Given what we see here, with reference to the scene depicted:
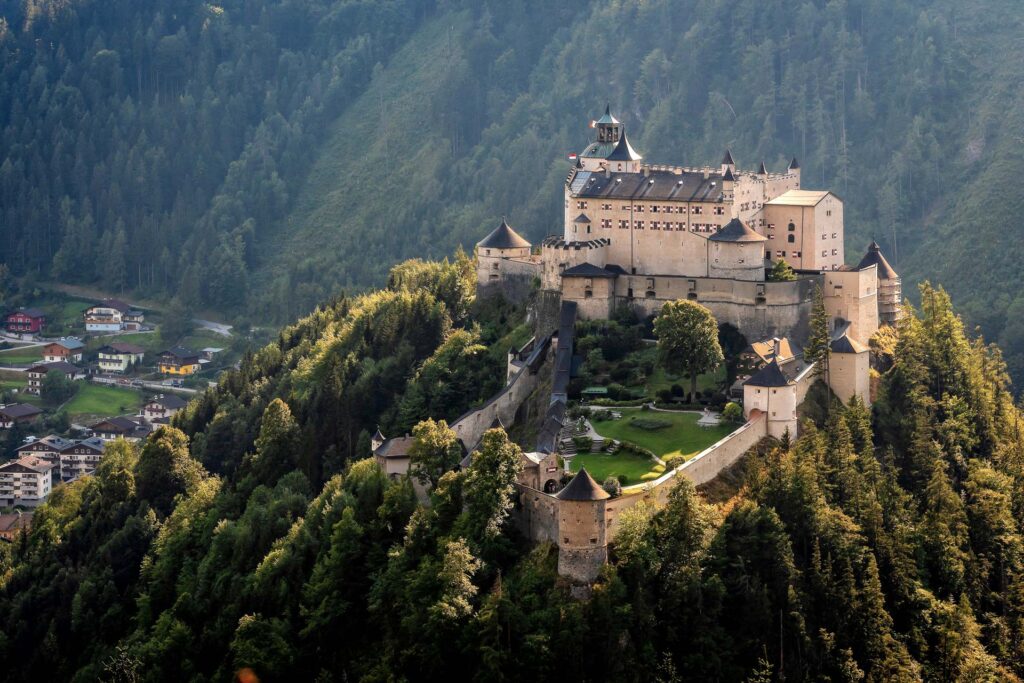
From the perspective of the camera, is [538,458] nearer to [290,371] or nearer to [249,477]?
[249,477]

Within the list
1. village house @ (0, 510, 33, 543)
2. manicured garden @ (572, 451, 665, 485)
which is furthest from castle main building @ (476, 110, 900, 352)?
village house @ (0, 510, 33, 543)

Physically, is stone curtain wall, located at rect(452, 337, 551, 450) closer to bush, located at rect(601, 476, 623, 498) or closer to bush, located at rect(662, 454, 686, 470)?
bush, located at rect(662, 454, 686, 470)

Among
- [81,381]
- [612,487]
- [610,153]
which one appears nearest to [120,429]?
[81,381]

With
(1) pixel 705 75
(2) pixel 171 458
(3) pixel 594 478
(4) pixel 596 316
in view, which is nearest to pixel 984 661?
(3) pixel 594 478

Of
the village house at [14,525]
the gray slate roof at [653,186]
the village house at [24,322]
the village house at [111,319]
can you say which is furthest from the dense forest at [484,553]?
the village house at [24,322]

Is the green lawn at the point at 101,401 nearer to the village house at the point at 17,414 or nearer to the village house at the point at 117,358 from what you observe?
the village house at the point at 17,414
